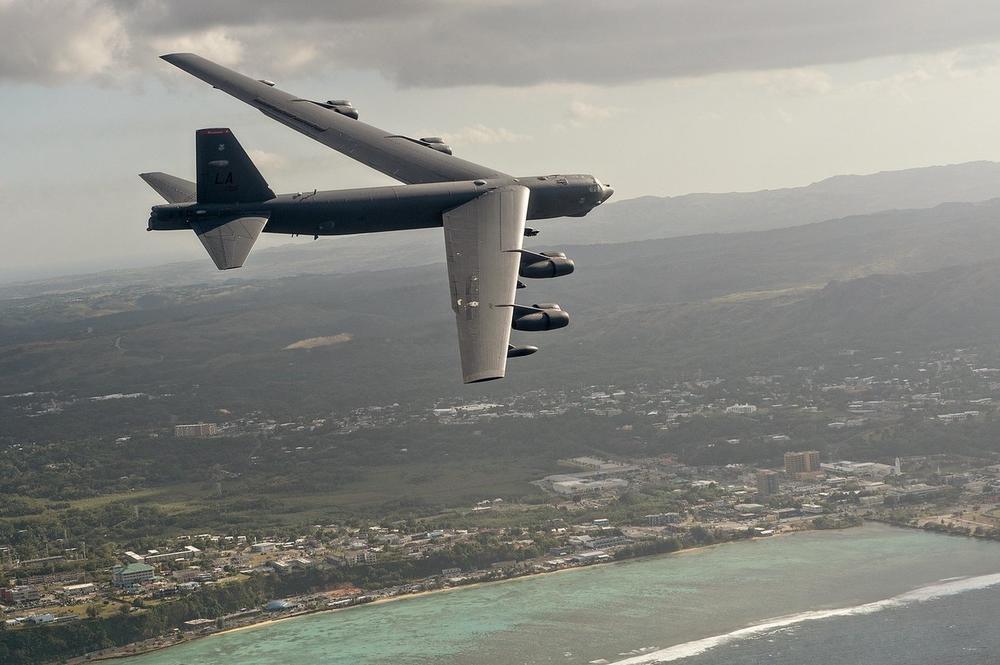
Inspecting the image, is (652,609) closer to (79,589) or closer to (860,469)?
(79,589)

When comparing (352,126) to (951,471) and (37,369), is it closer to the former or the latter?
(951,471)

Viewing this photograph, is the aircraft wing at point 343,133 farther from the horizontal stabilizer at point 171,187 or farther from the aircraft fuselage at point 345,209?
the horizontal stabilizer at point 171,187

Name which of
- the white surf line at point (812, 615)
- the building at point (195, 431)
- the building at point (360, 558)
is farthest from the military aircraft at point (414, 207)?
the building at point (195, 431)

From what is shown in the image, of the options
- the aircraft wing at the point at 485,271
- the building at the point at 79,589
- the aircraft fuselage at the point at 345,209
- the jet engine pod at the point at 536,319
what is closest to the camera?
the aircraft wing at the point at 485,271

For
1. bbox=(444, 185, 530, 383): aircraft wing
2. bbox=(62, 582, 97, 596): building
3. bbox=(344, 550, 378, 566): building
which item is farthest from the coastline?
bbox=(444, 185, 530, 383): aircraft wing

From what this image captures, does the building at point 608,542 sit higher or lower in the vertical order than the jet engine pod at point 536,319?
lower

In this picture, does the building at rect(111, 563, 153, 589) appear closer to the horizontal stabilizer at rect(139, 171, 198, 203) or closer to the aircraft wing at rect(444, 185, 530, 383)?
the horizontal stabilizer at rect(139, 171, 198, 203)
